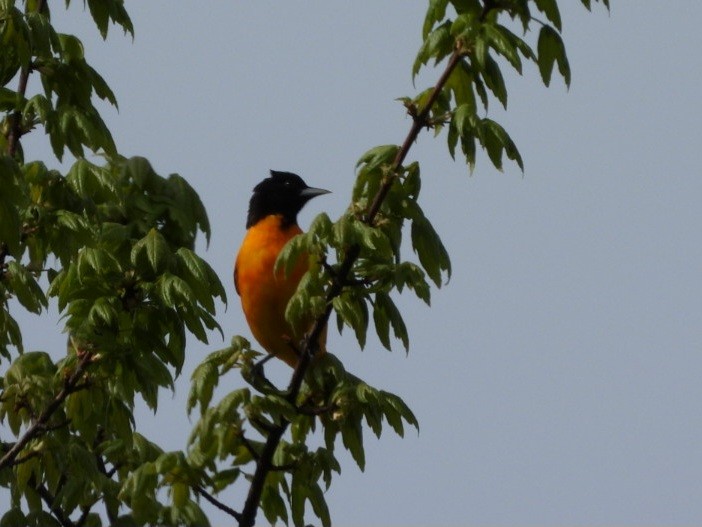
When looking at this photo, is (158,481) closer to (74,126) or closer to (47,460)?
(47,460)

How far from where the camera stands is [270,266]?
6.62m

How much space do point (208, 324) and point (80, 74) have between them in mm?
1033

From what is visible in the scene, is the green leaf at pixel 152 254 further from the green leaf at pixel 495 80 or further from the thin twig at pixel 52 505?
the green leaf at pixel 495 80

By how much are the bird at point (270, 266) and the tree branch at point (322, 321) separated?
7.66ft

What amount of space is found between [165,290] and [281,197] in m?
3.86

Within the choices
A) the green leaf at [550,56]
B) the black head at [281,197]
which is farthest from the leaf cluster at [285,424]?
the black head at [281,197]

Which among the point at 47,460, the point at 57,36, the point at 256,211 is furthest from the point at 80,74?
the point at 256,211

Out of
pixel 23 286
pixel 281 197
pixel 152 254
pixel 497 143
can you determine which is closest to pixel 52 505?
pixel 23 286

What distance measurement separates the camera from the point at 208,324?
387 centimetres

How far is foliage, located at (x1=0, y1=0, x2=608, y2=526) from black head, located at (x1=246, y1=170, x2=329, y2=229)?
3.09 meters

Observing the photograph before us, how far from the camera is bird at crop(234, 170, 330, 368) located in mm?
6547

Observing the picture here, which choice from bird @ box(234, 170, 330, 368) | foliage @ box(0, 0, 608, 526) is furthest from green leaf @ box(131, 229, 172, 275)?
bird @ box(234, 170, 330, 368)

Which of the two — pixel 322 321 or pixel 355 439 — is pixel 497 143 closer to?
pixel 322 321

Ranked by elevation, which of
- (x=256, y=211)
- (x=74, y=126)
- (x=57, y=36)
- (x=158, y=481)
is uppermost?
(x=256, y=211)
